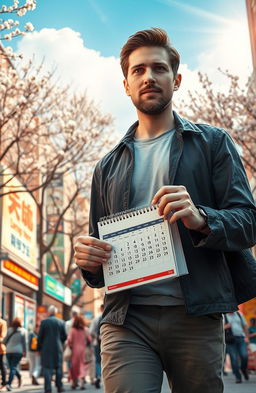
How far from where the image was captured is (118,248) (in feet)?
7.13

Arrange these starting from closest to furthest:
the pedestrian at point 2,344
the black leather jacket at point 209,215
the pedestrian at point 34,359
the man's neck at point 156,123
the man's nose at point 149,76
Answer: the black leather jacket at point 209,215 → the man's nose at point 149,76 → the man's neck at point 156,123 → the pedestrian at point 2,344 → the pedestrian at point 34,359

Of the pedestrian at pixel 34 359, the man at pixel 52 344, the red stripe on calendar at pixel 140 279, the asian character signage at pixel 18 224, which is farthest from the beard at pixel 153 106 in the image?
the asian character signage at pixel 18 224

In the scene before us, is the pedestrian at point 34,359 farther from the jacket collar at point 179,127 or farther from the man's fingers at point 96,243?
the man's fingers at point 96,243

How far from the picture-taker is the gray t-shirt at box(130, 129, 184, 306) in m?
2.15

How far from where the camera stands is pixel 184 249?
2162 mm

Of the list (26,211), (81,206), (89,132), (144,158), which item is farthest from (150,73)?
(81,206)

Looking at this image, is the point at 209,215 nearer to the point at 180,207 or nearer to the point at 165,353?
the point at 180,207

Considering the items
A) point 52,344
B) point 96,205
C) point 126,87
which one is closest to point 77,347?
point 52,344

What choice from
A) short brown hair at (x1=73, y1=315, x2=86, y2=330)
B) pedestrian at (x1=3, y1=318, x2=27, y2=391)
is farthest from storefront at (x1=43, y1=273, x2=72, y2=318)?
short brown hair at (x1=73, y1=315, x2=86, y2=330)

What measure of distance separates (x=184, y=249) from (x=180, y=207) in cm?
26

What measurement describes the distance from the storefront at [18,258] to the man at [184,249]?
16360 millimetres

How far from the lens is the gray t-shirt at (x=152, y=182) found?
2150 mm

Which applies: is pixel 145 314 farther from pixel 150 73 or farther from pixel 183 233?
pixel 150 73

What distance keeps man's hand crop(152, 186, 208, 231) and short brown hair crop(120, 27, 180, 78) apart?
79 centimetres
